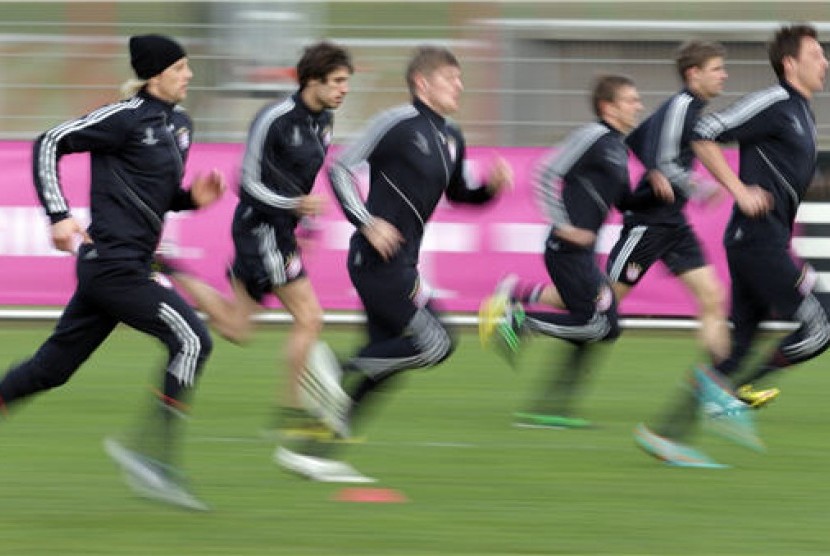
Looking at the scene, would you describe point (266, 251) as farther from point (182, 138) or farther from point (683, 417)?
point (683, 417)

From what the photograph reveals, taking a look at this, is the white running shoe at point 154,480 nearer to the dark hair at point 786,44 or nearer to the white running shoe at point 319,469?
the white running shoe at point 319,469

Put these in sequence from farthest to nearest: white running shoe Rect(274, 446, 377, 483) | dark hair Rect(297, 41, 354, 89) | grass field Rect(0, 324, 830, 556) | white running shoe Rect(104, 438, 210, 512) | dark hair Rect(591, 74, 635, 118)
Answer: dark hair Rect(591, 74, 635, 118) < dark hair Rect(297, 41, 354, 89) < white running shoe Rect(274, 446, 377, 483) < white running shoe Rect(104, 438, 210, 512) < grass field Rect(0, 324, 830, 556)

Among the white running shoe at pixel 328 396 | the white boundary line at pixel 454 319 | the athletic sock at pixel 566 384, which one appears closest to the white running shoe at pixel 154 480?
the white running shoe at pixel 328 396

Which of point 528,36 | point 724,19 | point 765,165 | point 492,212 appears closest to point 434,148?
point 765,165

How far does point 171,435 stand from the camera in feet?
25.8

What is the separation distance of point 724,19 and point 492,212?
322 centimetres

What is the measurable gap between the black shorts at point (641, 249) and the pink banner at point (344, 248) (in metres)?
3.11

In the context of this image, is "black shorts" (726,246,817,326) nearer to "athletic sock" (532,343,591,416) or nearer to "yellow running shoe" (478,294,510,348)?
"athletic sock" (532,343,591,416)

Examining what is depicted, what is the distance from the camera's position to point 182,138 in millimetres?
8453

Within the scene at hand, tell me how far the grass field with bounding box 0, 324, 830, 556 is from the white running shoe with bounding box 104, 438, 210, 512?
89mm

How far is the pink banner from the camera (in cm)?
1505

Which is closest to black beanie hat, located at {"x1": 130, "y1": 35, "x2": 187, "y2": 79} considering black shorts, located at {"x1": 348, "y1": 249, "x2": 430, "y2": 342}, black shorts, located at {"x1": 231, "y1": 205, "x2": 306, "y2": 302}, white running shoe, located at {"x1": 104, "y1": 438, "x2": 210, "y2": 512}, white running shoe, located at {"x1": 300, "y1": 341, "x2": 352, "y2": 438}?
black shorts, located at {"x1": 348, "y1": 249, "x2": 430, "y2": 342}

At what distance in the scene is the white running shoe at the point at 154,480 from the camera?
7.86m

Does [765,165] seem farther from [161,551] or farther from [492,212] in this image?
[492,212]
